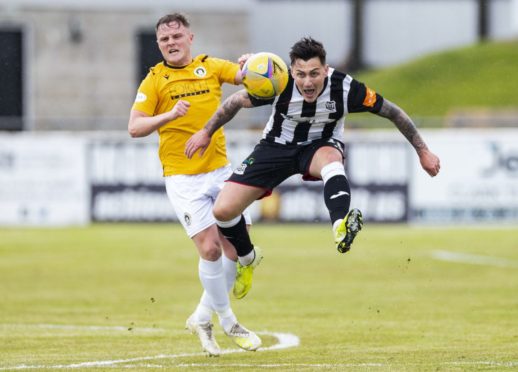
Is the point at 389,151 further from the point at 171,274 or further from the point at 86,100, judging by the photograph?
the point at 86,100

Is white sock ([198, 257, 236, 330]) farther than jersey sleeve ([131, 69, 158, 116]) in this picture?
Yes

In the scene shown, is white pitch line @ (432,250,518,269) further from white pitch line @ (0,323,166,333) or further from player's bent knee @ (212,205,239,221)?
player's bent knee @ (212,205,239,221)

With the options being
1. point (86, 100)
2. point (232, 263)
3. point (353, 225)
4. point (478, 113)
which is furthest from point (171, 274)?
point (86, 100)

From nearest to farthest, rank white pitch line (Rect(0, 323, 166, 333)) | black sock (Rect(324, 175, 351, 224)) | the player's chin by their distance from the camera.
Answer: black sock (Rect(324, 175, 351, 224)) → the player's chin → white pitch line (Rect(0, 323, 166, 333))

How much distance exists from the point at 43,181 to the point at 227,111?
695 inches

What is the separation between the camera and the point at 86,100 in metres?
40.4

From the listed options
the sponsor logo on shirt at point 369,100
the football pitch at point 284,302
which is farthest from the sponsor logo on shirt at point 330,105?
the football pitch at point 284,302

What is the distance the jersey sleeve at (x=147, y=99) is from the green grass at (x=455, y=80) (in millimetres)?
31466

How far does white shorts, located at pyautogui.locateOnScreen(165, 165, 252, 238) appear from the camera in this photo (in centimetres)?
1047

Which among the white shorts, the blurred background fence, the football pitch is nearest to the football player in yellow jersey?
the white shorts

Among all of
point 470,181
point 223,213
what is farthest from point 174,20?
point 470,181

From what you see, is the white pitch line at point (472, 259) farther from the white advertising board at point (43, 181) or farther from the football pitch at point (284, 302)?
the white advertising board at point (43, 181)

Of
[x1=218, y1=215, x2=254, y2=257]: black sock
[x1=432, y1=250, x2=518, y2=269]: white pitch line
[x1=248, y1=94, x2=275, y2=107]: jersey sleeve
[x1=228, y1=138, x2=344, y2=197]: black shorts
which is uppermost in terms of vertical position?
[x1=248, y1=94, x2=275, y2=107]: jersey sleeve

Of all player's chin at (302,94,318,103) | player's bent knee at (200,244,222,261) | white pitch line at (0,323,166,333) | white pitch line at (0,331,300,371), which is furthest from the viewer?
white pitch line at (0,323,166,333)
